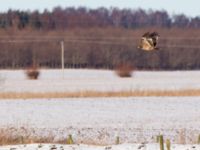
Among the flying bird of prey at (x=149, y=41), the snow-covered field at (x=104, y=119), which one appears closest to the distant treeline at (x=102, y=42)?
the snow-covered field at (x=104, y=119)

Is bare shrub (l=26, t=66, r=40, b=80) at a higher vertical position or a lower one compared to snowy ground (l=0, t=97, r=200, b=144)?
lower

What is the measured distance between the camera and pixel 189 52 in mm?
62812

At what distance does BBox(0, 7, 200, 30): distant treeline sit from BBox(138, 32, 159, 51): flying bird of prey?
53281mm

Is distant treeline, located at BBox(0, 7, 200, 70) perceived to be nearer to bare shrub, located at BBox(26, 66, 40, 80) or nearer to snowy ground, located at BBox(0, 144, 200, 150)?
bare shrub, located at BBox(26, 66, 40, 80)

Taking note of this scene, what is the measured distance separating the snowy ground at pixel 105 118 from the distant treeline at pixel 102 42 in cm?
3440

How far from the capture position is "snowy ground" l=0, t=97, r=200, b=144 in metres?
14.4

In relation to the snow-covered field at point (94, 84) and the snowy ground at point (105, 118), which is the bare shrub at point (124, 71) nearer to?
the snow-covered field at point (94, 84)

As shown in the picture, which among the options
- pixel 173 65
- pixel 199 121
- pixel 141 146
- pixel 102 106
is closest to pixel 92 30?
pixel 173 65

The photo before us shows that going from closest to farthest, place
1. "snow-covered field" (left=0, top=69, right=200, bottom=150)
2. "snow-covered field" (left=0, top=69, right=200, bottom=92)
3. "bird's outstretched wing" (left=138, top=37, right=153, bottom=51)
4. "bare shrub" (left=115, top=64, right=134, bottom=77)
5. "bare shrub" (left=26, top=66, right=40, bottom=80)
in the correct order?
"bird's outstretched wing" (left=138, top=37, right=153, bottom=51), "snow-covered field" (left=0, top=69, right=200, bottom=150), "snow-covered field" (left=0, top=69, right=200, bottom=92), "bare shrub" (left=26, top=66, right=40, bottom=80), "bare shrub" (left=115, top=64, right=134, bottom=77)

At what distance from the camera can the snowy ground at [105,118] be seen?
47.2 ft

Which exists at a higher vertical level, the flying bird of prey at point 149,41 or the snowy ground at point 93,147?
the flying bird of prey at point 149,41

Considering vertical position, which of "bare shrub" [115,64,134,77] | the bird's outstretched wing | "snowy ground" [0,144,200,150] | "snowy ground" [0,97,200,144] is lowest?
"bare shrub" [115,64,134,77]

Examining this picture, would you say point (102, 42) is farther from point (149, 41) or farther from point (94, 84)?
point (149, 41)

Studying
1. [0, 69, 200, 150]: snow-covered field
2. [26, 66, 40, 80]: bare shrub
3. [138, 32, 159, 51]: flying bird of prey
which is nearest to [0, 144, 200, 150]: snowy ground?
[0, 69, 200, 150]: snow-covered field
